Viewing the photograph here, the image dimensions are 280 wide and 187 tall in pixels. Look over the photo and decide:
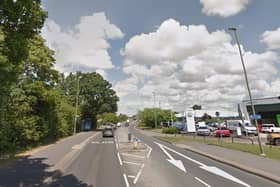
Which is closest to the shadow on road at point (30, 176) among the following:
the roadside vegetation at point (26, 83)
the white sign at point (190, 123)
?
the roadside vegetation at point (26, 83)

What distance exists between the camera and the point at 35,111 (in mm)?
25234

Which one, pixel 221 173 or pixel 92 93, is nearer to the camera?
pixel 221 173

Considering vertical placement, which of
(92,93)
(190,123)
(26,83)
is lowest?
(190,123)

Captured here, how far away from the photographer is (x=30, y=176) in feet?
35.9

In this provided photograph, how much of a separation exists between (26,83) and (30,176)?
14526 mm

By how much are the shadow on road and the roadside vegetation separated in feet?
12.6

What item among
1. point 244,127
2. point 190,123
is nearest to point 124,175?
point 190,123

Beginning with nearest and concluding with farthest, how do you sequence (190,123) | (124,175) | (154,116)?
(124,175), (190,123), (154,116)

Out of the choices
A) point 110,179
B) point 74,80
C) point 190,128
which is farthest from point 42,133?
point 74,80

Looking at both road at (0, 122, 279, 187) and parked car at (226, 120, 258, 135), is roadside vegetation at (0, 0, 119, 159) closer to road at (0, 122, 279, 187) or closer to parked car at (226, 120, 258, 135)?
road at (0, 122, 279, 187)

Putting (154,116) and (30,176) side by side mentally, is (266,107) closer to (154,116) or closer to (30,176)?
(154,116)

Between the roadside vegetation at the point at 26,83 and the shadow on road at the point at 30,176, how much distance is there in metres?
3.83

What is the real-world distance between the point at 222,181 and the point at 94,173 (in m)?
5.79

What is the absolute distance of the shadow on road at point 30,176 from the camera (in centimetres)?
980
